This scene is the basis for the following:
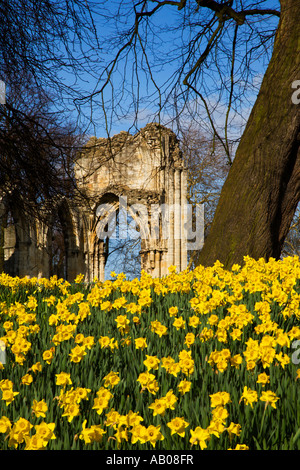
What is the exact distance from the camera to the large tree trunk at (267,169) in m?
5.96

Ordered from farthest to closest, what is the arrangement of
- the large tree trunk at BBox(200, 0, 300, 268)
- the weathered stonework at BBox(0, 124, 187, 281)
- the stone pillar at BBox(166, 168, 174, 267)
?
1. the weathered stonework at BBox(0, 124, 187, 281)
2. the stone pillar at BBox(166, 168, 174, 267)
3. the large tree trunk at BBox(200, 0, 300, 268)

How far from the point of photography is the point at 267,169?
5973mm

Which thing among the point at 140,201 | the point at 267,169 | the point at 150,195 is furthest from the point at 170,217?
the point at 267,169

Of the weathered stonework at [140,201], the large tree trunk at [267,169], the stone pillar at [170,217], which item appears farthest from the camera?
the weathered stonework at [140,201]

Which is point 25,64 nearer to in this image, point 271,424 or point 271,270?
point 271,270

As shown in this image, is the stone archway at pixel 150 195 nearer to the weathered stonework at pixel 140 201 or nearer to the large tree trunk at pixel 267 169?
the weathered stonework at pixel 140 201

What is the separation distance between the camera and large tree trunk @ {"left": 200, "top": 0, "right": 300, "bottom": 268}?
5957 millimetres

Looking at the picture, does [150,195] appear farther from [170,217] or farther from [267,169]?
[267,169]

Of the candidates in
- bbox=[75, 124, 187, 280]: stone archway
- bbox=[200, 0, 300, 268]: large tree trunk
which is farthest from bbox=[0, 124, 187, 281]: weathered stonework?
bbox=[200, 0, 300, 268]: large tree trunk

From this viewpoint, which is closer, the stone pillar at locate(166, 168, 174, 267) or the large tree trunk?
the large tree trunk

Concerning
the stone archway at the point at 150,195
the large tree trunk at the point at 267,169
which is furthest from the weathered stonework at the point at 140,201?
the large tree trunk at the point at 267,169

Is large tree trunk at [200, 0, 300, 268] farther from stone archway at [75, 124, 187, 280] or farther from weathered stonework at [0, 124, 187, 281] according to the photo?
stone archway at [75, 124, 187, 280]

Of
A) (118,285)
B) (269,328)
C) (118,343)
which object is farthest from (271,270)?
(118,343)

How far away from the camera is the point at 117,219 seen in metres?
25.6
